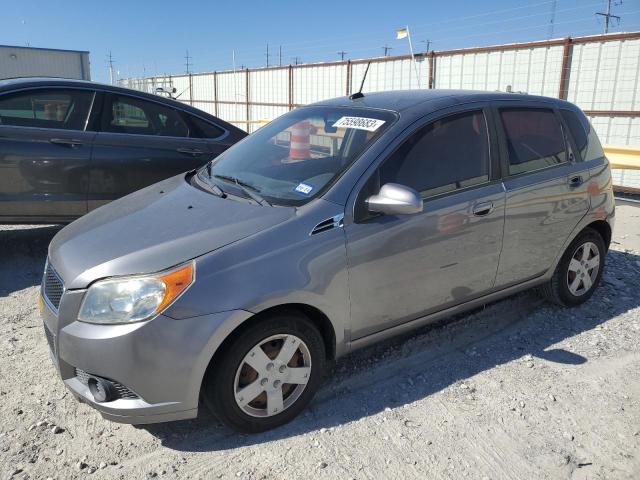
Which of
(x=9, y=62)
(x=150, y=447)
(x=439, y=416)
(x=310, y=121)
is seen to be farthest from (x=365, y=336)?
(x=9, y=62)

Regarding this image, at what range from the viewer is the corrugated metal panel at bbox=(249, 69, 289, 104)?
17875mm

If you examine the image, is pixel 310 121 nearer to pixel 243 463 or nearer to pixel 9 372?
pixel 243 463

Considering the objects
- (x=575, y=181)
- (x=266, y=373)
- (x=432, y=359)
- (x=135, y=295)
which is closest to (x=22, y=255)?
(x=135, y=295)

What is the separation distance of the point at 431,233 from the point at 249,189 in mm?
1097

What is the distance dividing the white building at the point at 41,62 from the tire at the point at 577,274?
132ft

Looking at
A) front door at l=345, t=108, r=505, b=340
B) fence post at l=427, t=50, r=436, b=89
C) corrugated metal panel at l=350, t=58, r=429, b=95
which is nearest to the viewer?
front door at l=345, t=108, r=505, b=340

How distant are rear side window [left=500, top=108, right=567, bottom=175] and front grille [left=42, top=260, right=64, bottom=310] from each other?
2817mm

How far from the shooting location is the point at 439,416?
2963 millimetres

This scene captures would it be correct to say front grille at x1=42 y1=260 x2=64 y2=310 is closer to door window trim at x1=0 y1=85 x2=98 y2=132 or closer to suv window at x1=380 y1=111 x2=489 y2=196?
suv window at x1=380 y1=111 x2=489 y2=196

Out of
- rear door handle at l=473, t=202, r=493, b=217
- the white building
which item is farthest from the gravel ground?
the white building

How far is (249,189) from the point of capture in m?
3.17

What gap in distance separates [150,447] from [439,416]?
1.52m

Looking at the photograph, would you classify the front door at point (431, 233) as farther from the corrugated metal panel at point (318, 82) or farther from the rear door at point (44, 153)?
the corrugated metal panel at point (318, 82)

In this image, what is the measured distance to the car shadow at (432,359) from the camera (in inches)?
111
